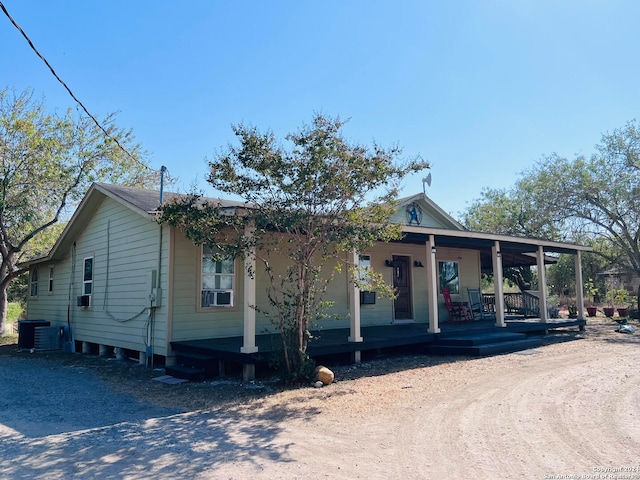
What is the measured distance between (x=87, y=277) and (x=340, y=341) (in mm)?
6732

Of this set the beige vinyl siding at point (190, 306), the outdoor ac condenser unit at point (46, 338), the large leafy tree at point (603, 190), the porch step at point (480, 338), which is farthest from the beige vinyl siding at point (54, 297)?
the large leafy tree at point (603, 190)

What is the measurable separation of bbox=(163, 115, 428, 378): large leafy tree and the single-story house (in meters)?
0.86

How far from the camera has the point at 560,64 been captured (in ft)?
35.4

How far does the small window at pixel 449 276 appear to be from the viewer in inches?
538

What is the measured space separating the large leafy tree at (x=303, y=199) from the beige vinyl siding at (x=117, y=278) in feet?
7.63

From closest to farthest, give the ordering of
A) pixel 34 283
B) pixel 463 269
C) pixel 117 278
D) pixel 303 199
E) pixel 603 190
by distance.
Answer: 1. pixel 303 199
2. pixel 117 278
3. pixel 463 269
4. pixel 34 283
5. pixel 603 190

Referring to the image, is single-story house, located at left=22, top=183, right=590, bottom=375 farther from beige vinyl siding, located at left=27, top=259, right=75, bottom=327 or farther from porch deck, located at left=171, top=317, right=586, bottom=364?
porch deck, located at left=171, top=317, right=586, bottom=364

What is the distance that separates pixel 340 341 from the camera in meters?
8.52

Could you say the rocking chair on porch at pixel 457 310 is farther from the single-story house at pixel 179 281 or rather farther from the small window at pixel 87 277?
the small window at pixel 87 277

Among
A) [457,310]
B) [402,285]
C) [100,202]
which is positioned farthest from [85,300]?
[457,310]

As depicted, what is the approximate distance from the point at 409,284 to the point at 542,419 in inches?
311

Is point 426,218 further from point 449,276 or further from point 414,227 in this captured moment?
point 414,227

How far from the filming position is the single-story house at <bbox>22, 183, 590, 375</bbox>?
8.42 m

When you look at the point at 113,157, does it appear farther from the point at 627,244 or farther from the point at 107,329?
the point at 627,244
